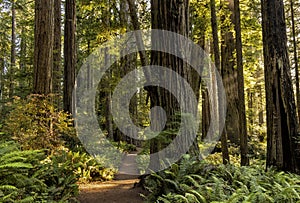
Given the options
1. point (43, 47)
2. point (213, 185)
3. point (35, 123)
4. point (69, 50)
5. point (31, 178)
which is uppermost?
point (69, 50)

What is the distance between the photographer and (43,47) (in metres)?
7.36

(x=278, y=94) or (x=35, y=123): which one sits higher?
(x=278, y=94)

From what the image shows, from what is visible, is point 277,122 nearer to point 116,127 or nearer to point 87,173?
point 87,173

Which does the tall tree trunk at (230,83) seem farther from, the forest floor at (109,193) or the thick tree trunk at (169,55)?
the forest floor at (109,193)

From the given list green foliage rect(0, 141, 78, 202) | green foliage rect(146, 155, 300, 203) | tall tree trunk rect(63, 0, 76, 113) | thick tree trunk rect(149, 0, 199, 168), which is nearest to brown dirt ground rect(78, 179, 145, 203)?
green foliage rect(0, 141, 78, 202)

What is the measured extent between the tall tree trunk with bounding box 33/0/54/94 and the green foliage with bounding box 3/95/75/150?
405 millimetres

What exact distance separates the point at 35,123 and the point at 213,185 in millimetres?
4851

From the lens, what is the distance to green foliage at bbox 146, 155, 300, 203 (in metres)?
3.60

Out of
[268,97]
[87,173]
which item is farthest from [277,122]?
[87,173]

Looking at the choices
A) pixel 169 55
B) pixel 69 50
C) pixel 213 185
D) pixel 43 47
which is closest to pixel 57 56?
pixel 69 50

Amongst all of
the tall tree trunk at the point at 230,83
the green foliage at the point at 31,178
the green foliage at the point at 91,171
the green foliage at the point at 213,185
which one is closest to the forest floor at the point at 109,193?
the green foliage at the point at 91,171

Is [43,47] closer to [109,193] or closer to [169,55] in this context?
[169,55]

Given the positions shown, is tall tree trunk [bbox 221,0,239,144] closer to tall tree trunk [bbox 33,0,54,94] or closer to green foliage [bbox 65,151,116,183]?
green foliage [bbox 65,151,116,183]

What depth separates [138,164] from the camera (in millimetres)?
11242
